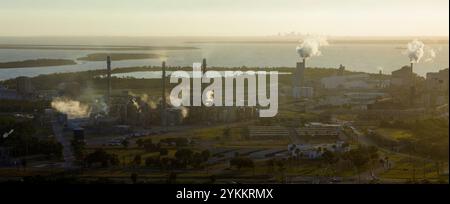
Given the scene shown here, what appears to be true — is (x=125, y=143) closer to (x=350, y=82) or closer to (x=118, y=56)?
(x=350, y=82)

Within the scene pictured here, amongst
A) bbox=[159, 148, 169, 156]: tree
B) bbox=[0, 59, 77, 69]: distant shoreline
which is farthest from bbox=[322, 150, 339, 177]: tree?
bbox=[0, 59, 77, 69]: distant shoreline

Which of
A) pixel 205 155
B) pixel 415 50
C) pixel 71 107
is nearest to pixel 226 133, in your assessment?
pixel 205 155

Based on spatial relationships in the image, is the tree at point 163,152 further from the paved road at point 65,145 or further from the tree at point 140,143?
the paved road at point 65,145

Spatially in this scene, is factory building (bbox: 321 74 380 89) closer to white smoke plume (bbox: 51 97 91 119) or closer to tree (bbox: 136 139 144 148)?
white smoke plume (bbox: 51 97 91 119)

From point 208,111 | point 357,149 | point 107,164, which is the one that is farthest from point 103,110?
point 357,149

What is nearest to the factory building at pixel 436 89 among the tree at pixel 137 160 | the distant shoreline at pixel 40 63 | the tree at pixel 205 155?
the tree at pixel 205 155
